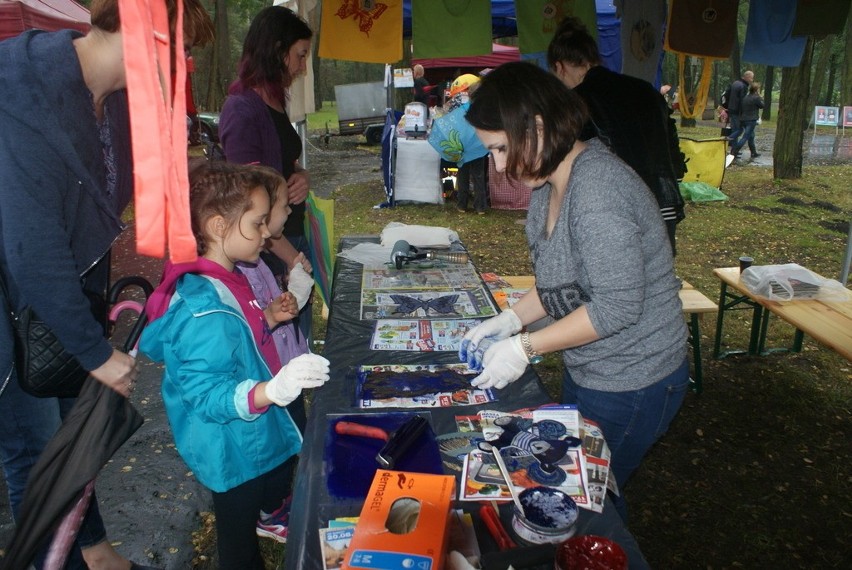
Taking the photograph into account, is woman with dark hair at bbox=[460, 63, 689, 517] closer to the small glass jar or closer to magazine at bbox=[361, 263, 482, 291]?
the small glass jar

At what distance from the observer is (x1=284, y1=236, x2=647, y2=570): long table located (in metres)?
1.13

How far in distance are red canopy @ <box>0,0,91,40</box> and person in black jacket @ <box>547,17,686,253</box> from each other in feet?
12.0

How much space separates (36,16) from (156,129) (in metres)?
5.66

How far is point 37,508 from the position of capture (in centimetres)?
141

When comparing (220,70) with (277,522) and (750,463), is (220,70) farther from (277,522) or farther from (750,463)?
(750,463)

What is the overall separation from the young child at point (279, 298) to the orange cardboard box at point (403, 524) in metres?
0.75

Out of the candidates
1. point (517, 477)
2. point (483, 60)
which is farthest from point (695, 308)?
point (483, 60)

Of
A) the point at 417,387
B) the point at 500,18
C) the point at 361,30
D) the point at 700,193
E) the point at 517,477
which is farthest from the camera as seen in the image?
the point at 700,193

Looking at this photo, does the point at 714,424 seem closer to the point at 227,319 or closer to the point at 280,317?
the point at 280,317

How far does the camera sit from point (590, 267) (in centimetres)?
136

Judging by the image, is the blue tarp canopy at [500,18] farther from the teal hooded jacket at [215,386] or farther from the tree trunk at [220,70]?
the tree trunk at [220,70]

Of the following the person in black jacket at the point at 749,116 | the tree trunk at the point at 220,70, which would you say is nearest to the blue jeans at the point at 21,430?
the person in black jacket at the point at 749,116

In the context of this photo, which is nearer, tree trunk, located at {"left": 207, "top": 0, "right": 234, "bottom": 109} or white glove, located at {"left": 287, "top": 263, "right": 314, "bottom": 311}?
white glove, located at {"left": 287, "top": 263, "right": 314, "bottom": 311}

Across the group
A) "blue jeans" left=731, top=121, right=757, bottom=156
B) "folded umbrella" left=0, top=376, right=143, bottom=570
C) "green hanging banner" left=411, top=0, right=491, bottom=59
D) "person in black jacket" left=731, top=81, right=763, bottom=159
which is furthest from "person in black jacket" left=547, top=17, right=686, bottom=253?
"blue jeans" left=731, top=121, right=757, bottom=156
